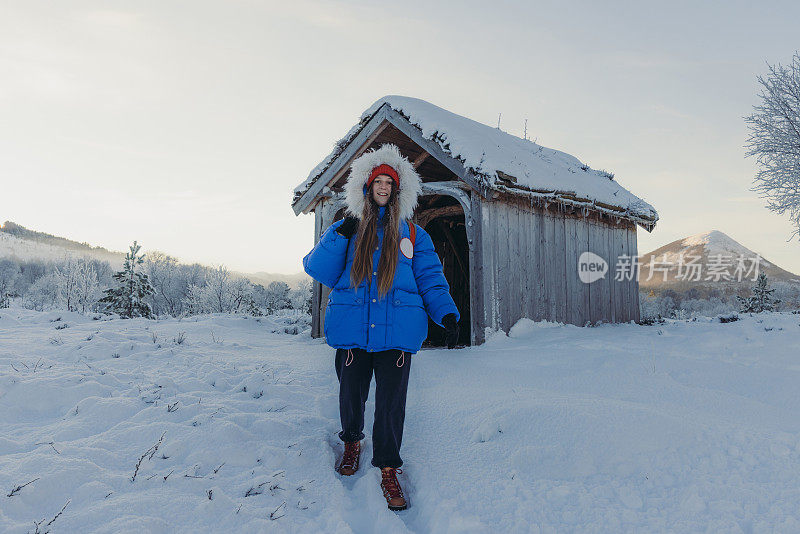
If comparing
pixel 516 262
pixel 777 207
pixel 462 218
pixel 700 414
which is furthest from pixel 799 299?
pixel 700 414

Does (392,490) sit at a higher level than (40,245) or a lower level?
lower

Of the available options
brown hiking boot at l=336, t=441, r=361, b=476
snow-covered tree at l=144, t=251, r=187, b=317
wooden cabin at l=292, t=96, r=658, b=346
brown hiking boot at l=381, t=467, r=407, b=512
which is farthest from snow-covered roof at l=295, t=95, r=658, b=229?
snow-covered tree at l=144, t=251, r=187, b=317

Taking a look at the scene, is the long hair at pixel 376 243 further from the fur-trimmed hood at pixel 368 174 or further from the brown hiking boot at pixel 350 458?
the brown hiking boot at pixel 350 458

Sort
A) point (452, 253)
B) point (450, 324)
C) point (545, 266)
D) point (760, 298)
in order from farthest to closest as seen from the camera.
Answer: point (760, 298)
point (452, 253)
point (545, 266)
point (450, 324)

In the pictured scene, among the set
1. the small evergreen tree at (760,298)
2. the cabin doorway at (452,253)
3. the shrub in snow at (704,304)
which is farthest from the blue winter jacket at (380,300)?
the shrub in snow at (704,304)

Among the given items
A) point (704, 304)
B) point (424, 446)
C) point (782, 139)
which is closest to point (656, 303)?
point (704, 304)

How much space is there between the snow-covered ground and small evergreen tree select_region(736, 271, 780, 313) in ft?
60.8

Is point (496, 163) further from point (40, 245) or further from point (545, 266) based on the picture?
point (40, 245)

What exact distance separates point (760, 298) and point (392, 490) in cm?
2434

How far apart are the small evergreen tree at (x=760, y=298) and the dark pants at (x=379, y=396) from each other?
75.3ft

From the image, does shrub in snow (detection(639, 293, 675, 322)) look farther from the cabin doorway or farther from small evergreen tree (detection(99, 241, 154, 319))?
small evergreen tree (detection(99, 241, 154, 319))

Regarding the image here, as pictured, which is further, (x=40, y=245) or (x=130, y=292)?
(x=40, y=245)

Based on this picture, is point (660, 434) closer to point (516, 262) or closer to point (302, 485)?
point (302, 485)

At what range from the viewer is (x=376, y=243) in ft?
10.1
